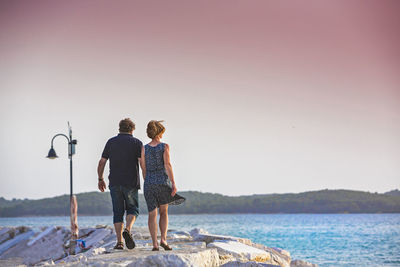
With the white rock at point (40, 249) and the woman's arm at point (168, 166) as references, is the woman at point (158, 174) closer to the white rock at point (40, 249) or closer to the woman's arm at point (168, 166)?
the woman's arm at point (168, 166)

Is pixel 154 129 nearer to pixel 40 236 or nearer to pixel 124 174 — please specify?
pixel 124 174

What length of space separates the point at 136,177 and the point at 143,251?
1020mm

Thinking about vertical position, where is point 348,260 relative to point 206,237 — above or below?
below

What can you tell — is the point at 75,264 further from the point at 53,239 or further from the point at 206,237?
the point at 53,239

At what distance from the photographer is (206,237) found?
1054 cm

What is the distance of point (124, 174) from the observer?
309 inches

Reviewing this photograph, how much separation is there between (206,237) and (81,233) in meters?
14.4

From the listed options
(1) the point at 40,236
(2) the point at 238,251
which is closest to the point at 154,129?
(2) the point at 238,251

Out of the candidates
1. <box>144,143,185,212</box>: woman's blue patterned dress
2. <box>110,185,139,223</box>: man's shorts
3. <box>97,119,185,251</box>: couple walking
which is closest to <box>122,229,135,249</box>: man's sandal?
<box>97,119,185,251</box>: couple walking

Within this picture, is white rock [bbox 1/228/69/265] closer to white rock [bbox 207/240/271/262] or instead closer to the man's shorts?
white rock [bbox 207/240/271/262]

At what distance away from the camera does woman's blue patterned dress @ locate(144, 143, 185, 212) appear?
24.5 ft

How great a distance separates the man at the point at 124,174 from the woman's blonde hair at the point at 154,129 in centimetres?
46

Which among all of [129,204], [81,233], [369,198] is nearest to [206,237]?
[129,204]

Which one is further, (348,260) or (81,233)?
(348,260)
